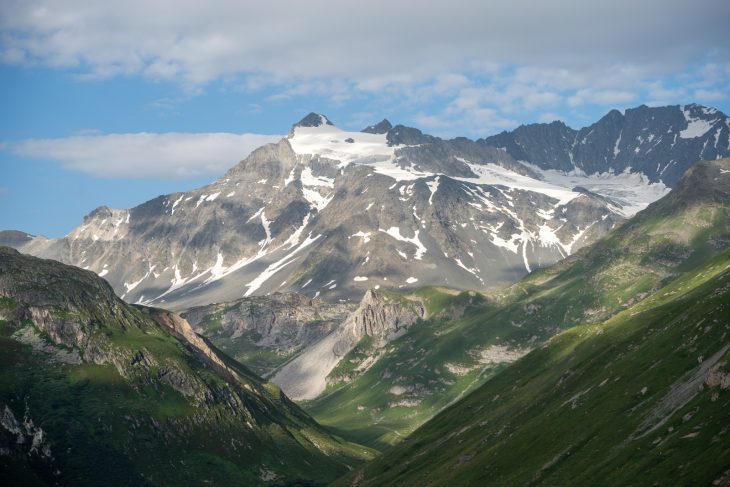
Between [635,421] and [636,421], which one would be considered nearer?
[636,421]

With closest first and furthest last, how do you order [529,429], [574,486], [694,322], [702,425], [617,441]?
[702,425] → [574,486] → [617,441] → [694,322] → [529,429]

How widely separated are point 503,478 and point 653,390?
30.9 m

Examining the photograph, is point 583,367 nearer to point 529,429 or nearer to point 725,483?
point 529,429

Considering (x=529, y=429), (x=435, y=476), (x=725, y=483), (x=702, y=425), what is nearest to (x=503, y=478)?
(x=529, y=429)

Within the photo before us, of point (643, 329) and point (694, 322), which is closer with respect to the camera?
point (694, 322)

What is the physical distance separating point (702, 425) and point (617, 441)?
2134 centimetres

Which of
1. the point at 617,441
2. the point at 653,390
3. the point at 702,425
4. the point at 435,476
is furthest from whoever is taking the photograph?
the point at 435,476

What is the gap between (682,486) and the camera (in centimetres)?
10225

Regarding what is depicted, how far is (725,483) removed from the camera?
96.8 metres

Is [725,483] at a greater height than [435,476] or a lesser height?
greater

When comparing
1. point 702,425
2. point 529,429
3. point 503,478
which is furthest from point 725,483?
point 529,429

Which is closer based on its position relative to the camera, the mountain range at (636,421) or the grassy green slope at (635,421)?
the mountain range at (636,421)

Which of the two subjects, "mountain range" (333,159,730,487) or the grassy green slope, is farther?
the grassy green slope

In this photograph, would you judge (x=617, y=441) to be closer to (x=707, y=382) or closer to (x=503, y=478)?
(x=707, y=382)
